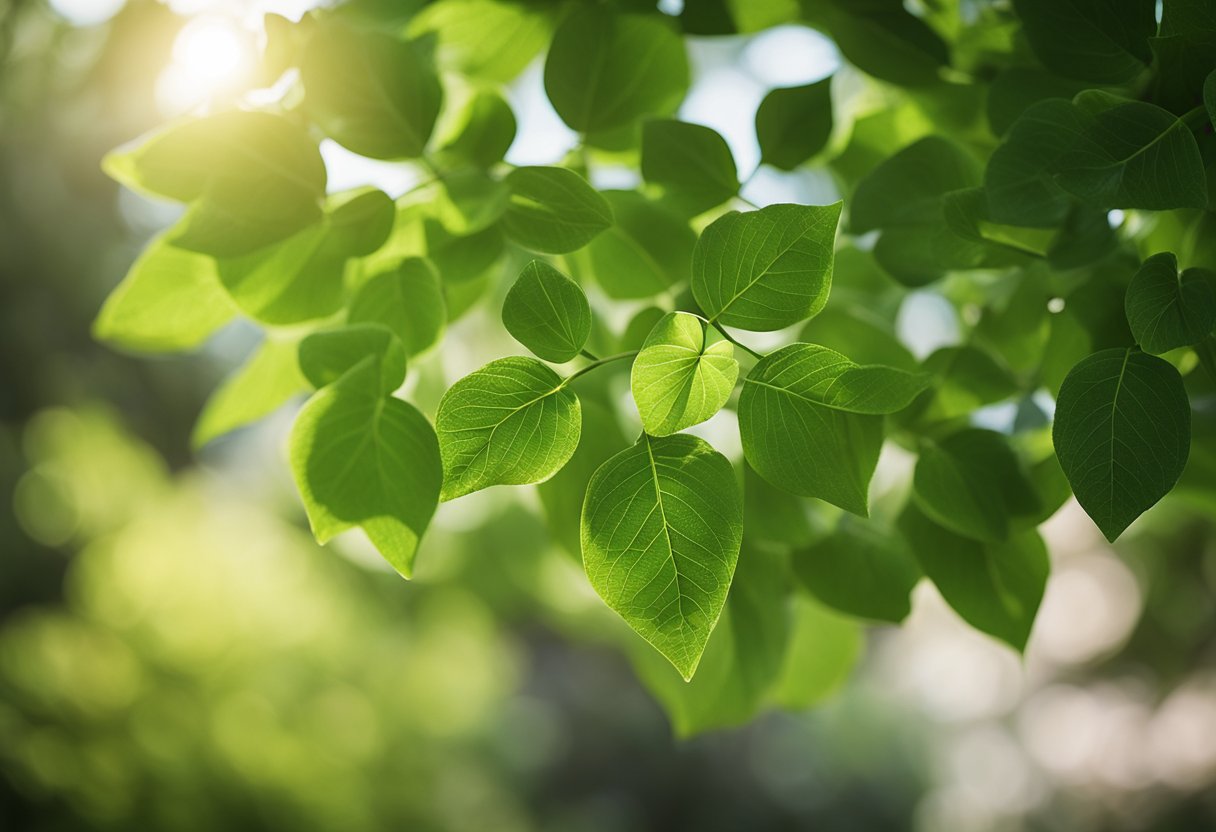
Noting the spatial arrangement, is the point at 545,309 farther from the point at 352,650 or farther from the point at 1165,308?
the point at 352,650

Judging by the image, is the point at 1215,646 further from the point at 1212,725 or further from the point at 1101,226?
the point at 1101,226

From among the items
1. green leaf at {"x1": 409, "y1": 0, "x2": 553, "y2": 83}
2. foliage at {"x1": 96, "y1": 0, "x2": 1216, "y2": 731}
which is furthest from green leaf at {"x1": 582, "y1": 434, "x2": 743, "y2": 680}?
green leaf at {"x1": 409, "y1": 0, "x2": 553, "y2": 83}

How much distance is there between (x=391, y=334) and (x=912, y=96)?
12 cm

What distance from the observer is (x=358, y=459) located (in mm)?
131

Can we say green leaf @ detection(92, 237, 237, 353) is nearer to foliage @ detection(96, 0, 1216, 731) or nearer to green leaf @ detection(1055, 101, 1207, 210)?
foliage @ detection(96, 0, 1216, 731)

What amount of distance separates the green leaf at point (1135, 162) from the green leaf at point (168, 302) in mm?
149

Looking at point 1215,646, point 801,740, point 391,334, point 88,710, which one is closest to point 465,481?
point 391,334

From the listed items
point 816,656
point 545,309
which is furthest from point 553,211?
point 816,656

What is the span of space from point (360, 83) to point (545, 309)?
0.07 metres

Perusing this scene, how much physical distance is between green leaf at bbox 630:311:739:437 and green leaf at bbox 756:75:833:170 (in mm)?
74

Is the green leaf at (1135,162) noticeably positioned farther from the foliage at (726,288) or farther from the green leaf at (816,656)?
the green leaf at (816,656)

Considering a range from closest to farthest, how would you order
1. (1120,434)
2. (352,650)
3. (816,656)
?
(1120,434) → (816,656) → (352,650)

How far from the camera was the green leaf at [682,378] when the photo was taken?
4.3 inches

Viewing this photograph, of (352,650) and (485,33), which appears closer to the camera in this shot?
(485,33)
